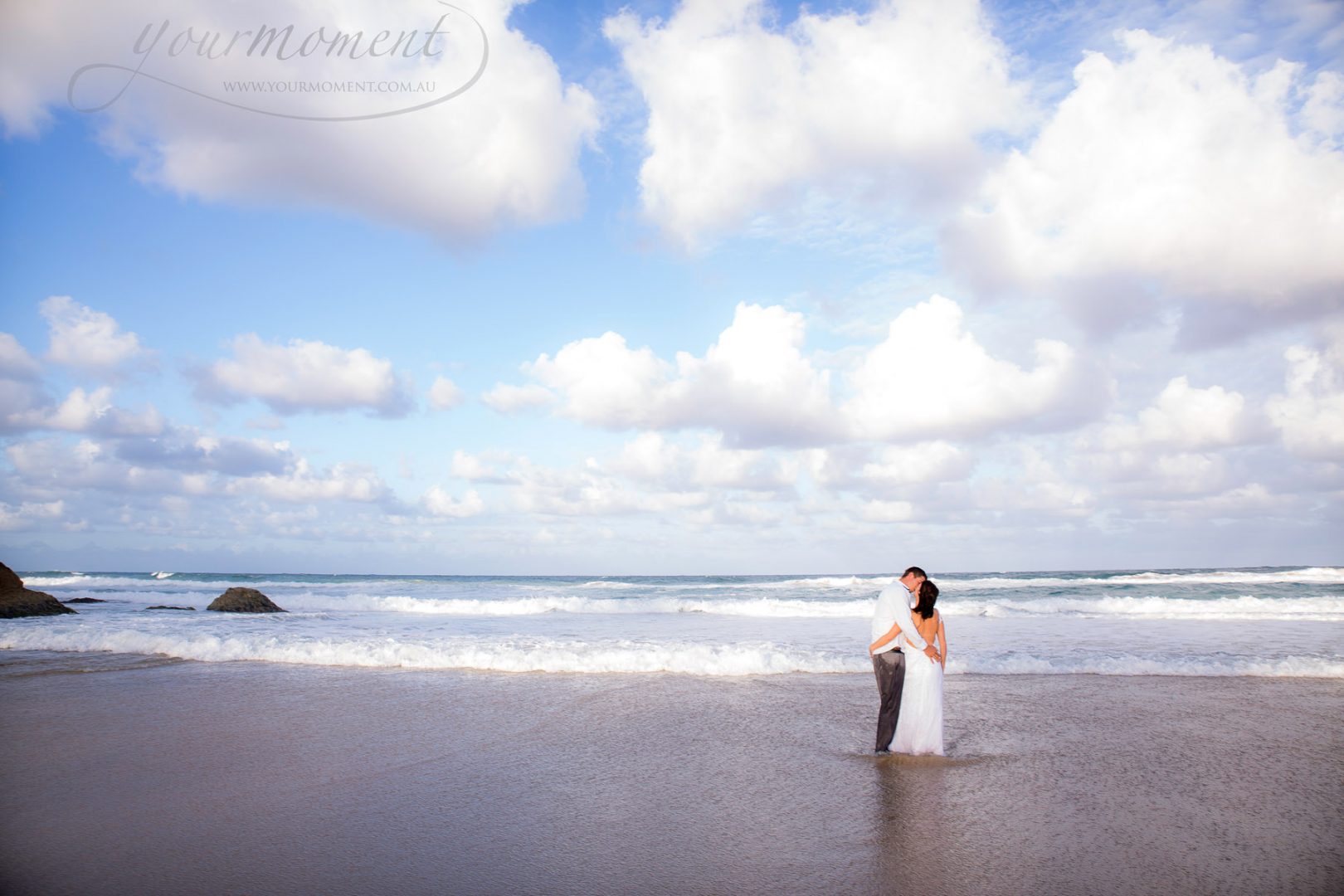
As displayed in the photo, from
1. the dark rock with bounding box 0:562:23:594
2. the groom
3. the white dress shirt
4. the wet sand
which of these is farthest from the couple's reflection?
the dark rock with bounding box 0:562:23:594

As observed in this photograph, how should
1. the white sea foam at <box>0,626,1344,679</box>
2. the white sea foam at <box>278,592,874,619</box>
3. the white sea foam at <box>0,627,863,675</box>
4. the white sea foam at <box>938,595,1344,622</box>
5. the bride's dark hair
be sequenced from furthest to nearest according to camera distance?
the white sea foam at <box>278,592,874,619</box> < the white sea foam at <box>938,595,1344,622</box> < the white sea foam at <box>0,627,863,675</box> < the white sea foam at <box>0,626,1344,679</box> < the bride's dark hair

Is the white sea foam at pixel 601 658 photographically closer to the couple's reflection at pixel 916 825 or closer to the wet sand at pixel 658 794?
the wet sand at pixel 658 794

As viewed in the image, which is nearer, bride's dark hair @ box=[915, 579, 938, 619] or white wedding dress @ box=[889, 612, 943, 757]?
bride's dark hair @ box=[915, 579, 938, 619]

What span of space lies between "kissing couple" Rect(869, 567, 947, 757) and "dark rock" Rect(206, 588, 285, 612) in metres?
21.9

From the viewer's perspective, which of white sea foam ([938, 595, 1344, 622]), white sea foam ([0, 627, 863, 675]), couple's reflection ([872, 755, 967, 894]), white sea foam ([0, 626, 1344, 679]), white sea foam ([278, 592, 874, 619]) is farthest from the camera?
white sea foam ([278, 592, 874, 619])

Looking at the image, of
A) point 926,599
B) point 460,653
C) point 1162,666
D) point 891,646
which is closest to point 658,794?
point 891,646

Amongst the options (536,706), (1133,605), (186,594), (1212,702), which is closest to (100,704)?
(536,706)

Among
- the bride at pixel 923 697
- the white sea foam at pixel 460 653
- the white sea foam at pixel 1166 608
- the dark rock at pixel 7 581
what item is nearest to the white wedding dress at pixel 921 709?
the bride at pixel 923 697

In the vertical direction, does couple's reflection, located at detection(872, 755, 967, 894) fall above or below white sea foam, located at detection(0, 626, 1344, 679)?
above

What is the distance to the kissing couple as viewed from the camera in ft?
22.1

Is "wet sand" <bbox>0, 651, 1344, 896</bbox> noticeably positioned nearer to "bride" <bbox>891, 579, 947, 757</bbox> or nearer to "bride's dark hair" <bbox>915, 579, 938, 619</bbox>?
"bride" <bbox>891, 579, 947, 757</bbox>

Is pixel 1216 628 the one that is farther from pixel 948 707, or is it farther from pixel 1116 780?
pixel 1116 780

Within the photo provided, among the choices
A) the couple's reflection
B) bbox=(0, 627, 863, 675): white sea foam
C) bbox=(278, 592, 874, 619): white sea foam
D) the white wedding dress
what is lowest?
bbox=(278, 592, 874, 619): white sea foam

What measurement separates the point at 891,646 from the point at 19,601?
24.1 meters
